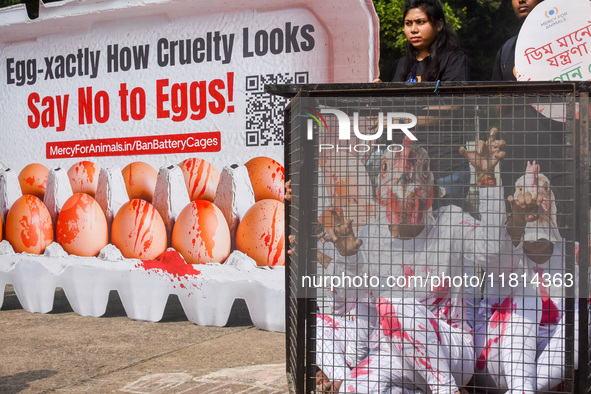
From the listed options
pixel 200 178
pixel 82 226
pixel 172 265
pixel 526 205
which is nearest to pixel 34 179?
pixel 82 226

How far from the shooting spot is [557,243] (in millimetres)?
2867

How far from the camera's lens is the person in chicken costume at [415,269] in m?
2.92

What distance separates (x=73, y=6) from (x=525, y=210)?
4.89m

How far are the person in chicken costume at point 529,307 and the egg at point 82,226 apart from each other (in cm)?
411

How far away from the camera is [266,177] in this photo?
18.5 feet

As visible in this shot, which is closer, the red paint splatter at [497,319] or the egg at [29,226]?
the red paint splatter at [497,319]

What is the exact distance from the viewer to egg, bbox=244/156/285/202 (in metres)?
5.59

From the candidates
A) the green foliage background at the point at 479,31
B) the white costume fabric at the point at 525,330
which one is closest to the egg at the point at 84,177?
the white costume fabric at the point at 525,330

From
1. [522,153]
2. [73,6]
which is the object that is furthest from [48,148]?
[522,153]

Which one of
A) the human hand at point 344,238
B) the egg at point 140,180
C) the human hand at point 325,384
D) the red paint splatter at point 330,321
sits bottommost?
Answer: the human hand at point 325,384

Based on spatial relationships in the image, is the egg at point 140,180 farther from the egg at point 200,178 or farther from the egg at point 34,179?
the egg at point 34,179

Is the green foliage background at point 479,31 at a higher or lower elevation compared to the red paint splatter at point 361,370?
higher

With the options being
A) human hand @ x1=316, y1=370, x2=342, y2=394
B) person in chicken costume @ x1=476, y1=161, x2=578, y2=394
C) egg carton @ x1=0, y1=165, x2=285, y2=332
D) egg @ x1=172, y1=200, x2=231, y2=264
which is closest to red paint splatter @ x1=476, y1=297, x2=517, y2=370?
person in chicken costume @ x1=476, y1=161, x2=578, y2=394

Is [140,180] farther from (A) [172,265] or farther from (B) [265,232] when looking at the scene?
(B) [265,232]
